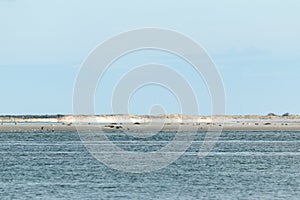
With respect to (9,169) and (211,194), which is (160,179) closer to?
(211,194)

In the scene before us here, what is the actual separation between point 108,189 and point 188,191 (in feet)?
15.5

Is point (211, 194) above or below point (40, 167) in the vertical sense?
below

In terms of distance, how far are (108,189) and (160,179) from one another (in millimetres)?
6711

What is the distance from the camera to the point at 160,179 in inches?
2386

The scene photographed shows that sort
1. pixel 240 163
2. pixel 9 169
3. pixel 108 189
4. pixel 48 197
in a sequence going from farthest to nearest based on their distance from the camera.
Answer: pixel 240 163, pixel 9 169, pixel 108 189, pixel 48 197

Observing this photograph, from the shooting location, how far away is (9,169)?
70.1 metres

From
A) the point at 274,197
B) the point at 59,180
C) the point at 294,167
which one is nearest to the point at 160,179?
the point at 59,180

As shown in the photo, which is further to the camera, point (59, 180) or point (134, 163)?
point (134, 163)

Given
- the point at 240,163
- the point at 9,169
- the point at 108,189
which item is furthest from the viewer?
the point at 240,163

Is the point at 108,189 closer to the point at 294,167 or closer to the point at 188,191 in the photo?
the point at 188,191

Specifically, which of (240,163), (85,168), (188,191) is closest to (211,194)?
(188,191)

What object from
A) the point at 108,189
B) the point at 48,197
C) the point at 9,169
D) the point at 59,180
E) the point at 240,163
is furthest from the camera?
the point at 240,163

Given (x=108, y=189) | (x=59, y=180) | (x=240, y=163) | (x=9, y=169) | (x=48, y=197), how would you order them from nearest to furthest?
(x=48, y=197)
(x=108, y=189)
(x=59, y=180)
(x=9, y=169)
(x=240, y=163)

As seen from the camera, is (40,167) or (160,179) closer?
(160,179)
